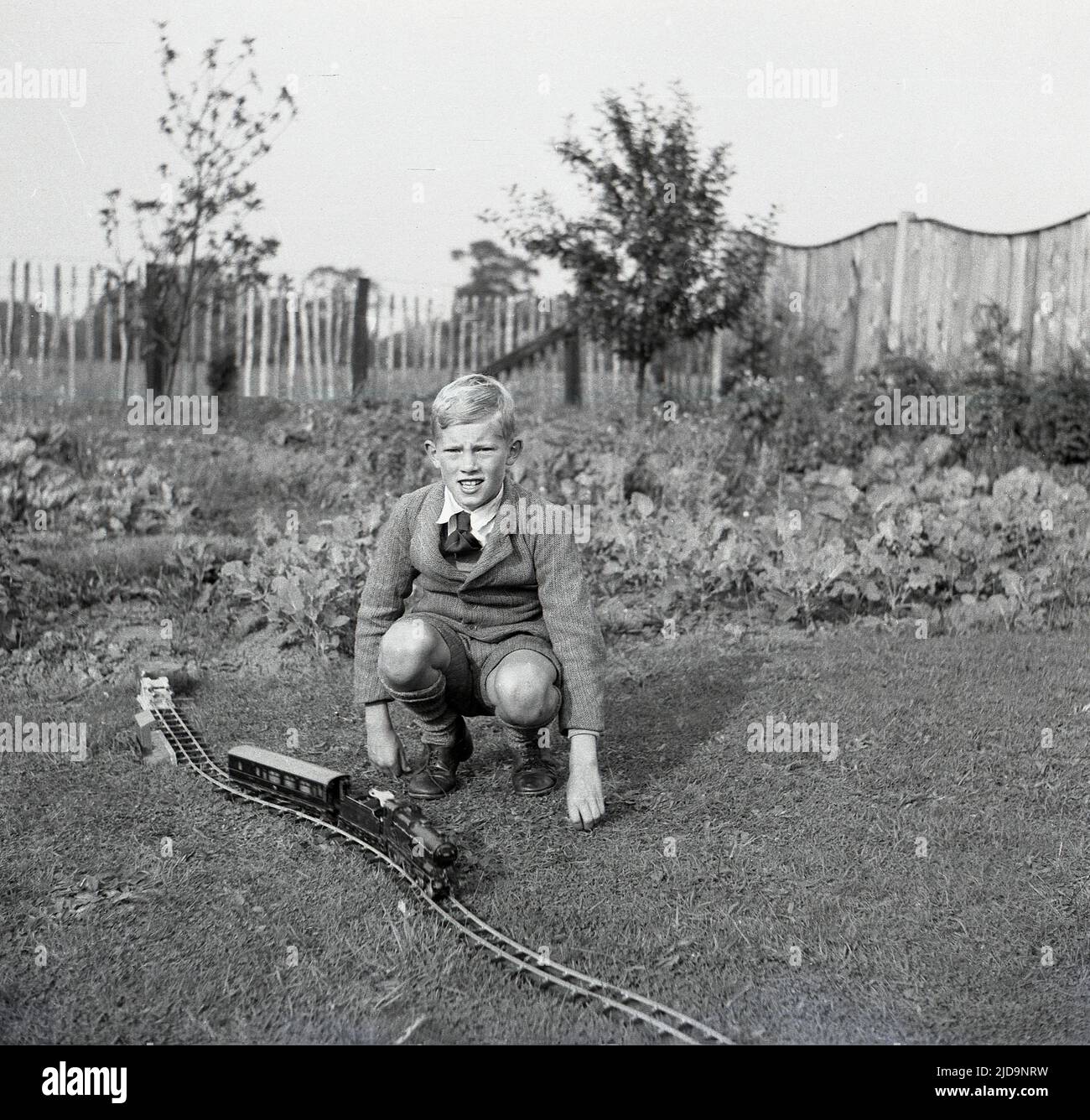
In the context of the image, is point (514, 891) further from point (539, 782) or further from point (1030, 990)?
point (1030, 990)

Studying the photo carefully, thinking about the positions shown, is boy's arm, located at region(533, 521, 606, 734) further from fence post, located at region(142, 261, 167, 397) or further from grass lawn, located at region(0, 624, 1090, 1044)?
fence post, located at region(142, 261, 167, 397)

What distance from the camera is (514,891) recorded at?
275cm

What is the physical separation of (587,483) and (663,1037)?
441cm

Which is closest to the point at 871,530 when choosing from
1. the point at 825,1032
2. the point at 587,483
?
the point at 587,483

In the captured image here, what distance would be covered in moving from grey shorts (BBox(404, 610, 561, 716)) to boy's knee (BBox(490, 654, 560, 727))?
0.08 m

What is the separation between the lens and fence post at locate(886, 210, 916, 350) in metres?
10.8

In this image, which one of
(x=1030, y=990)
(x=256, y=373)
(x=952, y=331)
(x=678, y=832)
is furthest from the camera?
(x=256, y=373)

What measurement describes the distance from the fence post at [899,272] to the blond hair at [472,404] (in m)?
8.44

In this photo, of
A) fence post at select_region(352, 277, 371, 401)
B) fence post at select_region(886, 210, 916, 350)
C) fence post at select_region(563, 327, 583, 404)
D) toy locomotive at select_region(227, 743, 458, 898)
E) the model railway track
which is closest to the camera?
the model railway track

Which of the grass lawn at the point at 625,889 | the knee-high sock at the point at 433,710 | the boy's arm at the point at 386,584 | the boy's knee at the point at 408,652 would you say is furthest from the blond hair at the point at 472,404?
the grass lawn at the point at 625,889

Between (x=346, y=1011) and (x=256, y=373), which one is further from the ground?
(x=256, y=373)

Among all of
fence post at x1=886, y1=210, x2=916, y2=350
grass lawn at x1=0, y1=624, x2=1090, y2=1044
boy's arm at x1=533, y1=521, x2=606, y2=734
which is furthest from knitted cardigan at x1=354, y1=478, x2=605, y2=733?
fence post at x1=886, y1=210, x2=916, y2=350

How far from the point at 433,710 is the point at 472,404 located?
84 centimetres

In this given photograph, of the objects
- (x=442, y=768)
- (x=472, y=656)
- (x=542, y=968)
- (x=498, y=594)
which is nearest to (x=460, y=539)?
(x=498, y=594)
